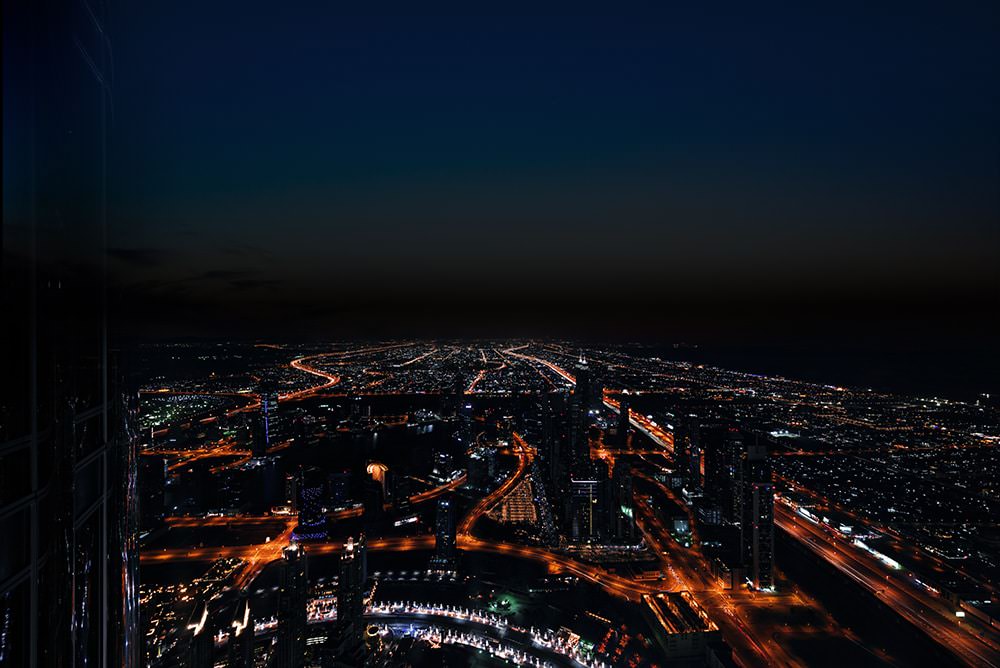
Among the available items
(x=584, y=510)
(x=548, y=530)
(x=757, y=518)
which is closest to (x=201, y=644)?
(x=548, y=530)

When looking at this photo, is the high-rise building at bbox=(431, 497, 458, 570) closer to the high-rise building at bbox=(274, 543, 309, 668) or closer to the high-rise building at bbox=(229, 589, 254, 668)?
the high-rise building at bbox=(274, 543, 309, 668)

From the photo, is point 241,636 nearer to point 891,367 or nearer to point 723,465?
point 723,465

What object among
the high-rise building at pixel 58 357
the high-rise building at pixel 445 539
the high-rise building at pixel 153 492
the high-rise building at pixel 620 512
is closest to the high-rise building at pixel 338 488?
the high-rise building at pixel 445 539

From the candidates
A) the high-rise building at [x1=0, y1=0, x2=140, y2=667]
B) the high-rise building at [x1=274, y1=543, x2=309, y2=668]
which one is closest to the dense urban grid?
the high-rise building at [x1=274, y1=543, x2=309, y2=668]

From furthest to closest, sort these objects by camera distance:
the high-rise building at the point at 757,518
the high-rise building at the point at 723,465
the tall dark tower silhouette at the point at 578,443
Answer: the tall dark tower silhouette at the point at 578,443 → the high-rise building at the point at 723,465 → the high-rise building at the point at 757,518

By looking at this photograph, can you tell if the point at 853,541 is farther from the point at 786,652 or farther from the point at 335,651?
the point at 335,651

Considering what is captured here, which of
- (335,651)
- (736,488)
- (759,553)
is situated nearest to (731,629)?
(759,553)

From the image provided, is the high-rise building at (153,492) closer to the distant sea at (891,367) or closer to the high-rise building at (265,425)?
the high-rise building at (265,425)
